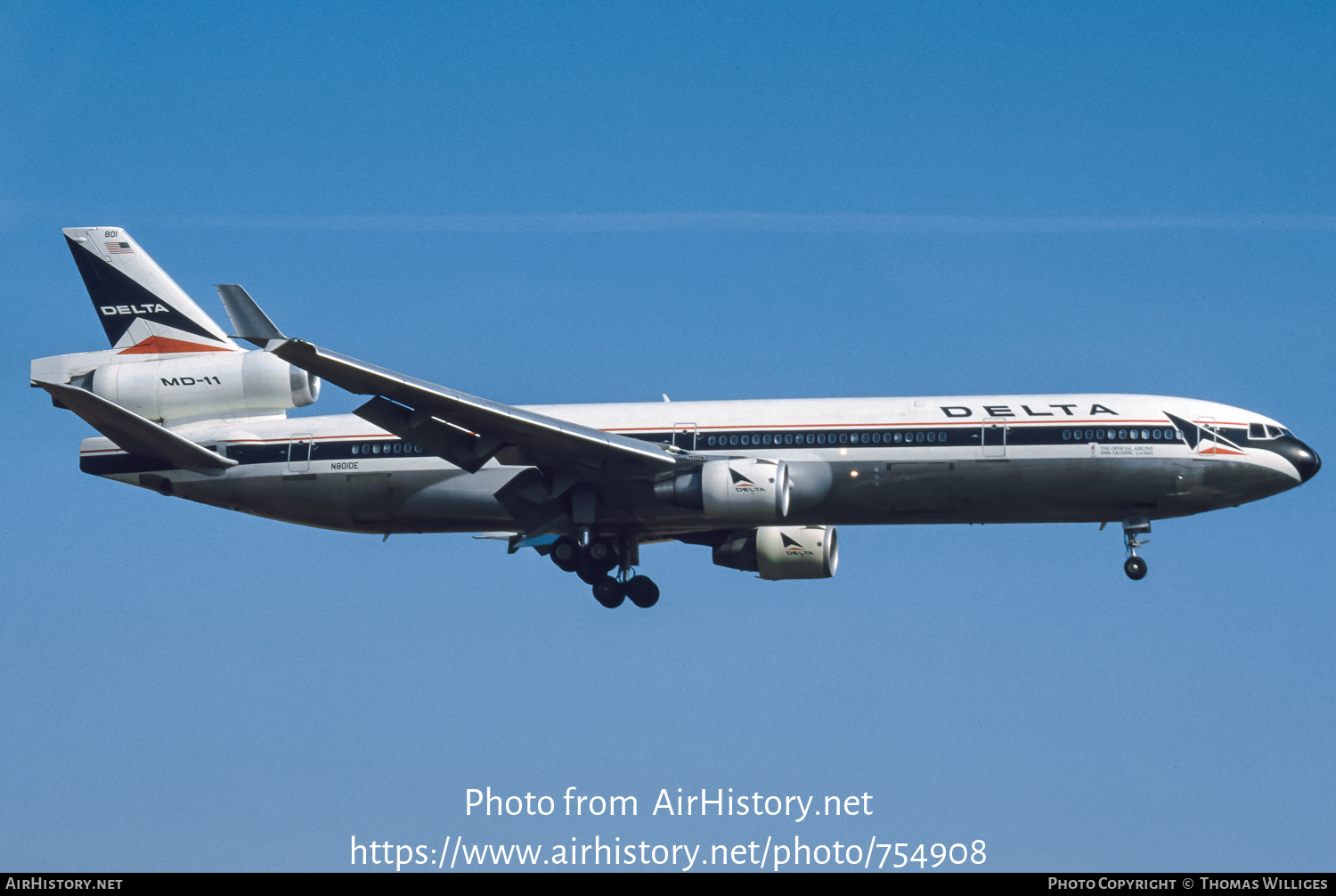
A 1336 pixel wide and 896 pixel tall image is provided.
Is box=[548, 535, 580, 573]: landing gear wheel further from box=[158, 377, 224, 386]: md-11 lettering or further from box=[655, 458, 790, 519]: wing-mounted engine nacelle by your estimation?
box=[158, 377, 224, 386]: md-11 lettering

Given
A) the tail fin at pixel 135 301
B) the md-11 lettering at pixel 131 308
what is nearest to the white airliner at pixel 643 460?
the tail fin at pixel 135 301

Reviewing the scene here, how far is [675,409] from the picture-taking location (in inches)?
1916

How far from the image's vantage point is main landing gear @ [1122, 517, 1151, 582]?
153 feet

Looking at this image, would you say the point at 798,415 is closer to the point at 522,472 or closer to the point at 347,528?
the point at 522,472

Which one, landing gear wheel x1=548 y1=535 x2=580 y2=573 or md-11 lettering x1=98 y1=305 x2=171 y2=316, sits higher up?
md-11 lettering x1=98 y1=305 x2=171 y2=316

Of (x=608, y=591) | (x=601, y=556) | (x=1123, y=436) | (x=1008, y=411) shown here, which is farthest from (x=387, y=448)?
(x=1123, y=436)

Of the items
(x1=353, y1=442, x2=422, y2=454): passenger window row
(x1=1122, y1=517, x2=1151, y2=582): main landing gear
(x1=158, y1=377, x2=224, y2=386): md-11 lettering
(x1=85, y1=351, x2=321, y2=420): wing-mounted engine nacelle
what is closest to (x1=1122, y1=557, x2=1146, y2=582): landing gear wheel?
(x1=1122, y1=517, x2=1151, y2=582): main landing gear

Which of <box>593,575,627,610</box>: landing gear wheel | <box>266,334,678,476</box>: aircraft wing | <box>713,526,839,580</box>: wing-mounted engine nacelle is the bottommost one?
<box>593,575,627,610</box>: landing gear wheel

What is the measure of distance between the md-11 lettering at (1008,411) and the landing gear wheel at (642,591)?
10000 millimetres

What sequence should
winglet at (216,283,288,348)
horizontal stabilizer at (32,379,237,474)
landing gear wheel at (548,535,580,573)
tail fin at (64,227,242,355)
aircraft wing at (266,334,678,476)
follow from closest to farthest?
winglet at (216,283,288,348), aircraft wing at (266,334,678,476), horizontal stabilizer at (32,379,237,474), landing gear wheel at (548,535,580,573), tail fin at (64,227,242,355)

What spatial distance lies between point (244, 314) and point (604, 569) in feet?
46.5

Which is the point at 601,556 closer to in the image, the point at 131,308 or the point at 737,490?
the point at 737,490

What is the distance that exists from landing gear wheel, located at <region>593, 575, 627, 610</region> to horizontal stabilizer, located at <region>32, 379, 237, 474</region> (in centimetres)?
1090

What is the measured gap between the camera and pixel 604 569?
4972cm
